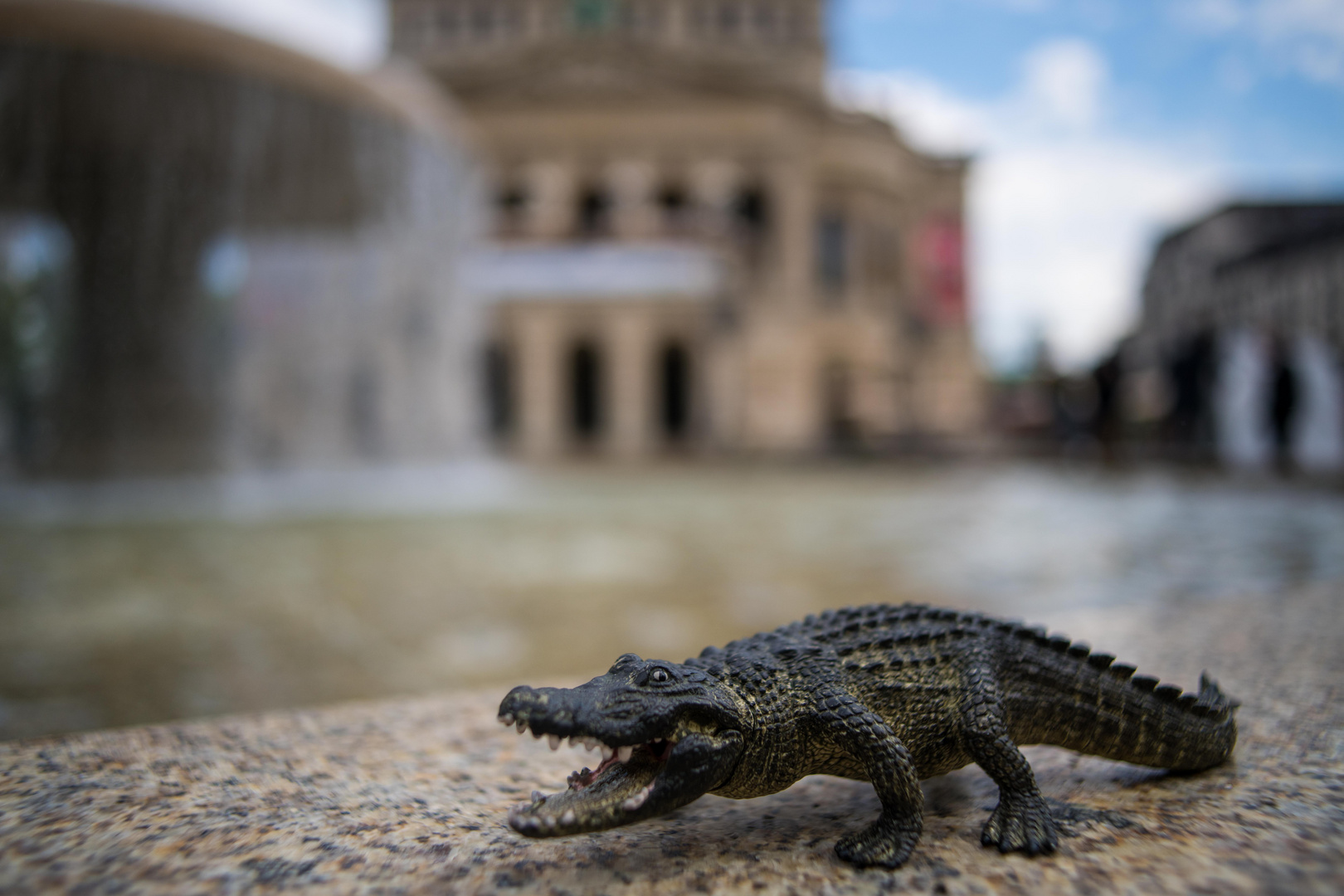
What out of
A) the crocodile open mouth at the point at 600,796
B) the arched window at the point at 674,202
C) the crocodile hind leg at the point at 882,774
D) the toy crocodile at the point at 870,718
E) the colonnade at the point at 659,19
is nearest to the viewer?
the crocodile open mouth at the point at 600,796

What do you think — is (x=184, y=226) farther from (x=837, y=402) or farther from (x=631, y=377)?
(x=837, y=402)

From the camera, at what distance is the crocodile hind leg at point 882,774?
1510mm

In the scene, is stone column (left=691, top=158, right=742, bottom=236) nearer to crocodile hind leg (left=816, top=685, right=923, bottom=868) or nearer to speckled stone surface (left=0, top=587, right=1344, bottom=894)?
speckled stone surface (left=0, top=587, right=1344, bottom=894)

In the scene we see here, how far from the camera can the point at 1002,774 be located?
1592mm

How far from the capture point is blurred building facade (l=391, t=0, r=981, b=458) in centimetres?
2802

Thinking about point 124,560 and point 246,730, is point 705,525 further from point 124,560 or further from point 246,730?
point 246,730

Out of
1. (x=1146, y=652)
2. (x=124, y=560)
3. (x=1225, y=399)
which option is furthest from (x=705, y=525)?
A: (x=1225, y=399)

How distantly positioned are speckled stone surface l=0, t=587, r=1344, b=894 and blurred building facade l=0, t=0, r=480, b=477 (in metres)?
7.32

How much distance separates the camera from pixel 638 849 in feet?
5.12

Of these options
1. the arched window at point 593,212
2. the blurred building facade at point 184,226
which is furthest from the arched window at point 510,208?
the blurred building facade at point 184,226

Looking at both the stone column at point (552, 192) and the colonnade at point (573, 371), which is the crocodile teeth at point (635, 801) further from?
the stone column at point (552, 192)

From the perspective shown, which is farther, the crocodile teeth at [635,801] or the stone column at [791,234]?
the stone column at [791,234]

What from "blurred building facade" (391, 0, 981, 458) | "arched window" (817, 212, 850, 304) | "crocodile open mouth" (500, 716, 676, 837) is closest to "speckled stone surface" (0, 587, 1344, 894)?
"crocodile open mouth" (500, 716, 676, 837)

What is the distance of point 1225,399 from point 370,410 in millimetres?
14857
